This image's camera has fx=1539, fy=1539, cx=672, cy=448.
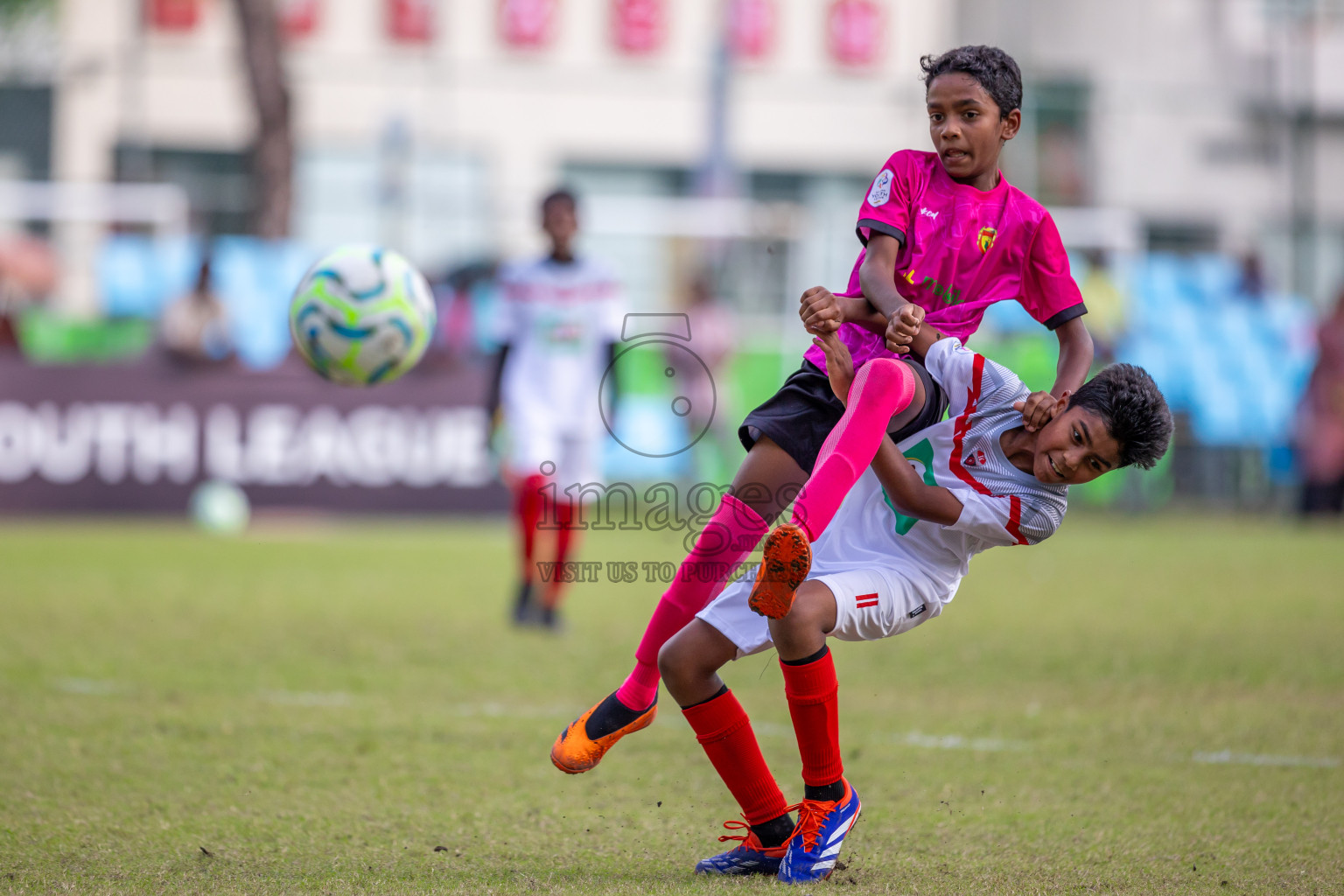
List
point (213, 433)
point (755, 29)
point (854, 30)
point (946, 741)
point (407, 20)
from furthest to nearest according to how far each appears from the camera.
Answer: point (854, 30) < point (755, 29) < point (407, 20) < point (213, 433) < point (946, 741)

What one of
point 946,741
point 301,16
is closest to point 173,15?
point 301,16

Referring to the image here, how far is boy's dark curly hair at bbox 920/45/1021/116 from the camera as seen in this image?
12.2 ft

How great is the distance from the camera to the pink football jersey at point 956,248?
12.6 ft

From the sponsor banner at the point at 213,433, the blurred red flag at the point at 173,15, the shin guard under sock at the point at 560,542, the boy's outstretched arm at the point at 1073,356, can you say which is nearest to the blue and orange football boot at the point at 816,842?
the boy's outstretched arm at the point at 1073,356

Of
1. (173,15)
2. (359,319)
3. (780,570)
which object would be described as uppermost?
(173,15)

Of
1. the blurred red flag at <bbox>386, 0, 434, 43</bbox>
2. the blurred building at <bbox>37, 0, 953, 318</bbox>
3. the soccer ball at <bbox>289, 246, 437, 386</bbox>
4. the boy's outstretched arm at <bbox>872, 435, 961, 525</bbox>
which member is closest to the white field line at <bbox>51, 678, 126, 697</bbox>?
the soccer ball at <bbox>289, 246, 437, 386</bbox>

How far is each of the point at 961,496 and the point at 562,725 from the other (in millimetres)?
2306

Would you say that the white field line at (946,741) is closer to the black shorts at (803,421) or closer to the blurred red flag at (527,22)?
the black shorts at (803,421)

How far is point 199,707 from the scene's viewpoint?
561cm

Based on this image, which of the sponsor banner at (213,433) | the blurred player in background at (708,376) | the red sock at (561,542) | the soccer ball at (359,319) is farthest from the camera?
the blurred player in background at (708,376)

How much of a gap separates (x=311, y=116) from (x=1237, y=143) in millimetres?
13112

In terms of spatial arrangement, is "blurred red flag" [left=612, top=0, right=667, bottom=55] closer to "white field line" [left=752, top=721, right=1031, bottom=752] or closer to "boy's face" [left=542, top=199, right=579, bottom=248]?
"boy's face" [left=542, top=199, right=579, bottom=248]

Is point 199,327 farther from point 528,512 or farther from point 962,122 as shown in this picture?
point 962,122

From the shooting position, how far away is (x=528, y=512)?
8.06 metres
